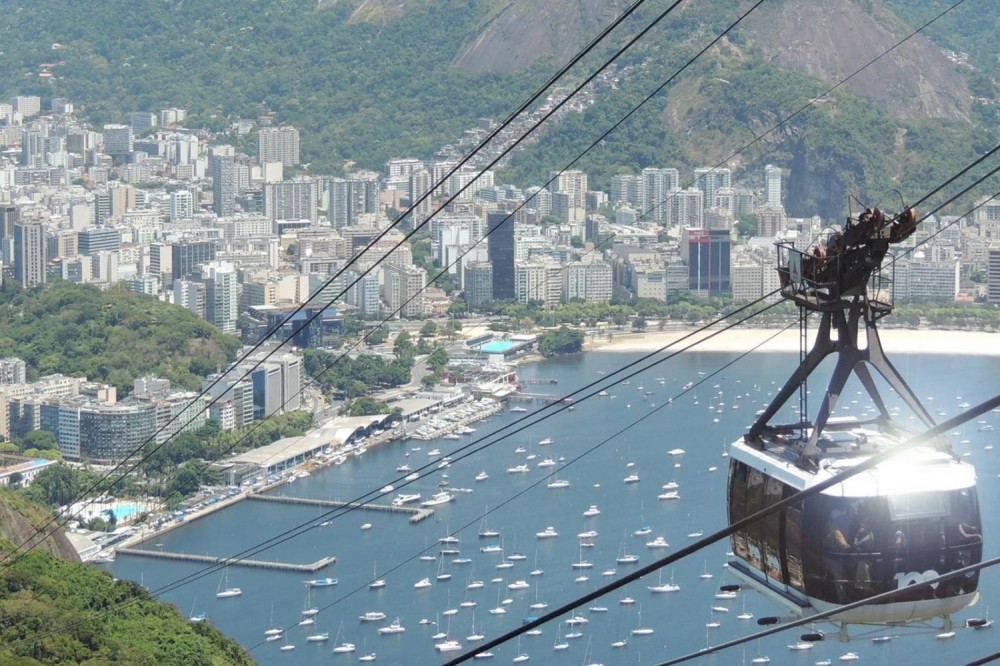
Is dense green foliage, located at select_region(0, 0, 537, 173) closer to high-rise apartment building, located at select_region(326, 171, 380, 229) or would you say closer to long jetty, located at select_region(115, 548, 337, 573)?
high-rise apartment building, located at select_region(326, 171, 380, 229)

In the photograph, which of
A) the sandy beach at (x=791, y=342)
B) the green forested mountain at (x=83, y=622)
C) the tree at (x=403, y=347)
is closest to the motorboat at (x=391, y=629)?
the green forested mountain at (x=83, y=622)

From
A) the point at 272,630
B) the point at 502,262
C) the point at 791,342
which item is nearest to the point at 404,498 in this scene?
the point at 272,630

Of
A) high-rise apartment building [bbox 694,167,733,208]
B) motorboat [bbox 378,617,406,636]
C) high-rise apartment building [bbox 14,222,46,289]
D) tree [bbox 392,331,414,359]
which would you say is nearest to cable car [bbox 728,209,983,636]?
motorboat [bbox 378,617,406,636]

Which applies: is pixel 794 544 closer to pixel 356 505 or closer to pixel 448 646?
pixel 448 646

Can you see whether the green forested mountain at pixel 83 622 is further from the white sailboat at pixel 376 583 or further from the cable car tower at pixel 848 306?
the cable car tower at pixel 848 306

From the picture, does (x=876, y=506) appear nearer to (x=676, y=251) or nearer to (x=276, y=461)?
(x=276, y=461)

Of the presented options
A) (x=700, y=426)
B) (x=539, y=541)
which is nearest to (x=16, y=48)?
(x=700, y=426)
